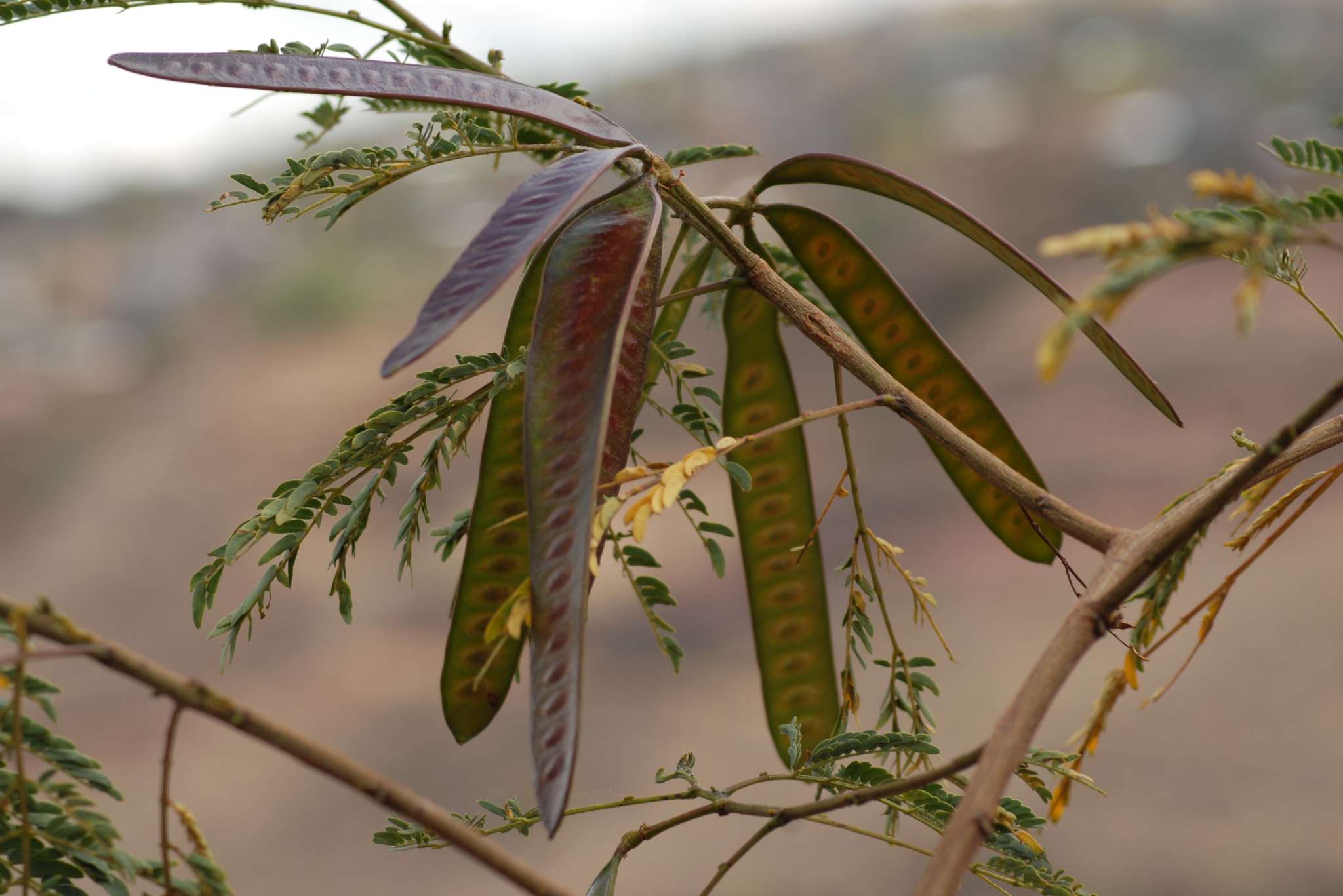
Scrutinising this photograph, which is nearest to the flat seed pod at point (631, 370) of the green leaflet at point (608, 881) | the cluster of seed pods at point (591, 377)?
the cluster of seed pods at point (591, 377)

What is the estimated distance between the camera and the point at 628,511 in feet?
1.54

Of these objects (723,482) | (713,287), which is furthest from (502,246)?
(723,482)

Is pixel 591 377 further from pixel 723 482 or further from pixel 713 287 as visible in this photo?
pixel 723 482

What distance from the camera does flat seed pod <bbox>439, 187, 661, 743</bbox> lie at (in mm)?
636

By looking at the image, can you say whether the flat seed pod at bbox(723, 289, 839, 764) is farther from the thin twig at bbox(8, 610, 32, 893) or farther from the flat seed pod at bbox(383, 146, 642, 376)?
the thin twig at bbox(8, 610, 32, 893)

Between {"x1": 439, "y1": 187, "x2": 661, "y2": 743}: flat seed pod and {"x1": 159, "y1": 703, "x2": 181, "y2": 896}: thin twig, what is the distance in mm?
190

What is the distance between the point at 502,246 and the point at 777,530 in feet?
1.33

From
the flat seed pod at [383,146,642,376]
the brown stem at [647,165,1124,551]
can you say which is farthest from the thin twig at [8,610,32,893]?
the brown stem at [647,165,1124,551]

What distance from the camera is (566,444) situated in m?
0.47

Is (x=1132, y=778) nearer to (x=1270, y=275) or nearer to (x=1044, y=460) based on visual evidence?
(x=1044, y=460)

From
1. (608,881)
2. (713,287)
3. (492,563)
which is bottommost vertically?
(608,881)

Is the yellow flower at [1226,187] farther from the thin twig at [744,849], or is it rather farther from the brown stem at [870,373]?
the thin twig at [744,849]

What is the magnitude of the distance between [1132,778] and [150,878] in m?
3.53

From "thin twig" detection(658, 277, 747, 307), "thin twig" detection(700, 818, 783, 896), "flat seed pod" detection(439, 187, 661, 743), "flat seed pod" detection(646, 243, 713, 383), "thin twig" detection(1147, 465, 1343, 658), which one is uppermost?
"flat seed pod" detection(646, 243, 713, 383)
